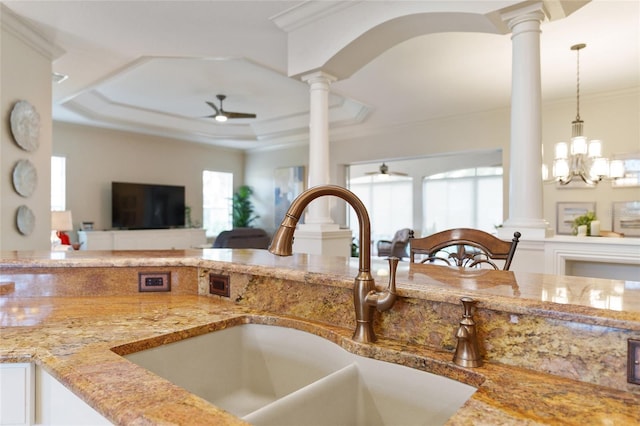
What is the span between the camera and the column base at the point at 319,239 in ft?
10.8

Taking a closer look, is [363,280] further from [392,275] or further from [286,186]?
[286,186]

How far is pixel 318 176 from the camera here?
335cm

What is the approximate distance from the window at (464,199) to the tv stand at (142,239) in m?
5.09

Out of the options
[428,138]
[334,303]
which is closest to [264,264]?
[334,303]

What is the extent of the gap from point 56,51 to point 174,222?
4175 millimetres

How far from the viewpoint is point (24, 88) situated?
3.22 meters

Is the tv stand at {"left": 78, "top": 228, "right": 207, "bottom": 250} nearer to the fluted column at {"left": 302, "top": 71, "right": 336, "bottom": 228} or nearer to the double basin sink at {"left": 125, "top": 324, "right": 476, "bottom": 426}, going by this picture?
the fluted column at {"left": 302, "top": 71, "right": 336, "bottom": 228}

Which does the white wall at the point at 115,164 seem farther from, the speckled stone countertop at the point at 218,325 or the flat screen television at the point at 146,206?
the speckled stone countertop at the point at 218,325

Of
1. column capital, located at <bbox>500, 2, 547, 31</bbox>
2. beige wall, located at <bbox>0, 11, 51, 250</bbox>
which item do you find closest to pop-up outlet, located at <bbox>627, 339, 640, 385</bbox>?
column capital, located at <bbox>500, 2, 547, 31</bbox>

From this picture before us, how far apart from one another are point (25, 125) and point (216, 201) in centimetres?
518

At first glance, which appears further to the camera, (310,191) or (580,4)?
(580,4)

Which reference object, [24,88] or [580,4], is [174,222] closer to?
[24,88]

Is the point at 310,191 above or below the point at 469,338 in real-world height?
above

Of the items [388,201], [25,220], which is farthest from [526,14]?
[388,201]
